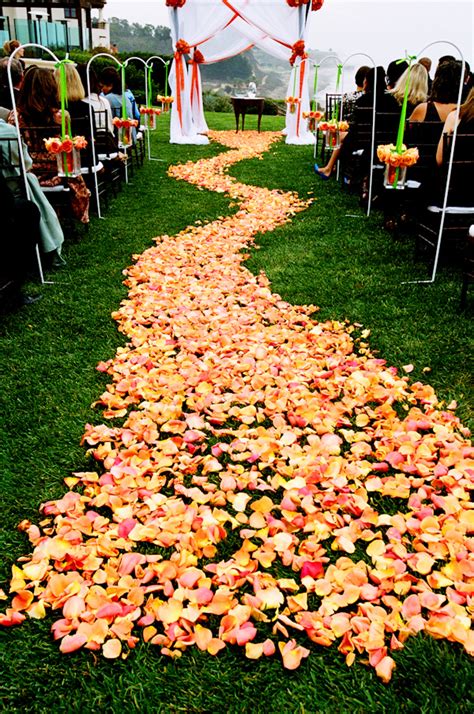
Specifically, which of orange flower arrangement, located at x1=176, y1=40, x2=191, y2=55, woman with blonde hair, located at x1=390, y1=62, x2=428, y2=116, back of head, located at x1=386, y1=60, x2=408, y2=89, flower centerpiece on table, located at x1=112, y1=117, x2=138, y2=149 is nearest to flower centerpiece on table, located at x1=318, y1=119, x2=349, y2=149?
back of head, located at x1=386, y1=60, x2=408, y2=89

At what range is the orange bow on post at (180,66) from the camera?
11.9 metres

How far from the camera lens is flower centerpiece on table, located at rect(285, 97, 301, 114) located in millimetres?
12367

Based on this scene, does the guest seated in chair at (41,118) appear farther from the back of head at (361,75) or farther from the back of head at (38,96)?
the back of head at (361,75)

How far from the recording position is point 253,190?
8.30m

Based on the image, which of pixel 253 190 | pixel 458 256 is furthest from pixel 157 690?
pixel 253 190

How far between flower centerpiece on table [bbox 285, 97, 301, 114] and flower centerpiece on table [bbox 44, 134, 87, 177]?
855 cm

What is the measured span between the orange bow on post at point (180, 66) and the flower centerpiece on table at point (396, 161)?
866cm

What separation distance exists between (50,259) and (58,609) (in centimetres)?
376

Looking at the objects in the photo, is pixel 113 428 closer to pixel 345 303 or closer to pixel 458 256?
pixel 345 303

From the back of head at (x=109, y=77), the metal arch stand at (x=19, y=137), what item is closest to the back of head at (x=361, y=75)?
the back of head at (x=109, y=77)

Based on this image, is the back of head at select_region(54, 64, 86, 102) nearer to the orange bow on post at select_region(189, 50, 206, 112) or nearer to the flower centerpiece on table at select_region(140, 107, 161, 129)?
the flower centerpiece on table at select_region(140, 107, 161, 129)

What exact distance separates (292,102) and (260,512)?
471 inches

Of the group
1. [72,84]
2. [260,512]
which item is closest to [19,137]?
[72,84]

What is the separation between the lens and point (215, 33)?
12656 millimetres
